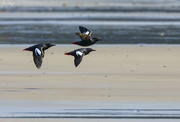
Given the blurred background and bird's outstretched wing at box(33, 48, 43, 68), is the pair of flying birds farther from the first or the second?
the blurred background

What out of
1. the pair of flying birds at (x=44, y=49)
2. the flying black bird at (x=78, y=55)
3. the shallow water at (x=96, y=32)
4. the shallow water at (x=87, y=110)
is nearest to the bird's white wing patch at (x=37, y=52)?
the pair of flying birds at (x=44, y=49)

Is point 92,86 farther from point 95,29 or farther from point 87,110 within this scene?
point 95,29

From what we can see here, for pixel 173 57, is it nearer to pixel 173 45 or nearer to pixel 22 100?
pixel 173 45

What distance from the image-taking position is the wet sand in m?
10.5

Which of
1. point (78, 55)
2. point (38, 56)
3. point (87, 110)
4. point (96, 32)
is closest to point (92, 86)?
point (78, 55)

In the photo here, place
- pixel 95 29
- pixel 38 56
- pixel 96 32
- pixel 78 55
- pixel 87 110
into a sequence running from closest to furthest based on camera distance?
pixel 87 110, pixel 38 56, pixel 78 55, pixel 96 32, pixel 95 29

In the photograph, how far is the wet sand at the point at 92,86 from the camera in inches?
413

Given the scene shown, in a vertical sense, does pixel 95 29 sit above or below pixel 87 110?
above

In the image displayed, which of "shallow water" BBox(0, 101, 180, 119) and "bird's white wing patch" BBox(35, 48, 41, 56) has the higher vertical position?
"bird's white wing patch" BBox(35, 48, 41, 56)

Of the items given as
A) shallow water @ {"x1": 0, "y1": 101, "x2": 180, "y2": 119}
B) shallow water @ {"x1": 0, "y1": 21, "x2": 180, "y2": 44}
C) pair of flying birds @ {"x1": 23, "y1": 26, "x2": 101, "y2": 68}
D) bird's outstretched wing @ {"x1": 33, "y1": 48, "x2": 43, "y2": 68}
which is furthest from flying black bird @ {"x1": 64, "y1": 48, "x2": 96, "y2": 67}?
shallow water @ {"x1": 0, "y1": 21, "x2": 180, "y2": 44}

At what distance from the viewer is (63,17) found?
34.4 m

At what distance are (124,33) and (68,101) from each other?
1372 centimetres

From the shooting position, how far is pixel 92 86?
12766 millimetres

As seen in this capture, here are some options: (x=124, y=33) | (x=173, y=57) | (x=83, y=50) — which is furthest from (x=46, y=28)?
(x=83, y=50)
